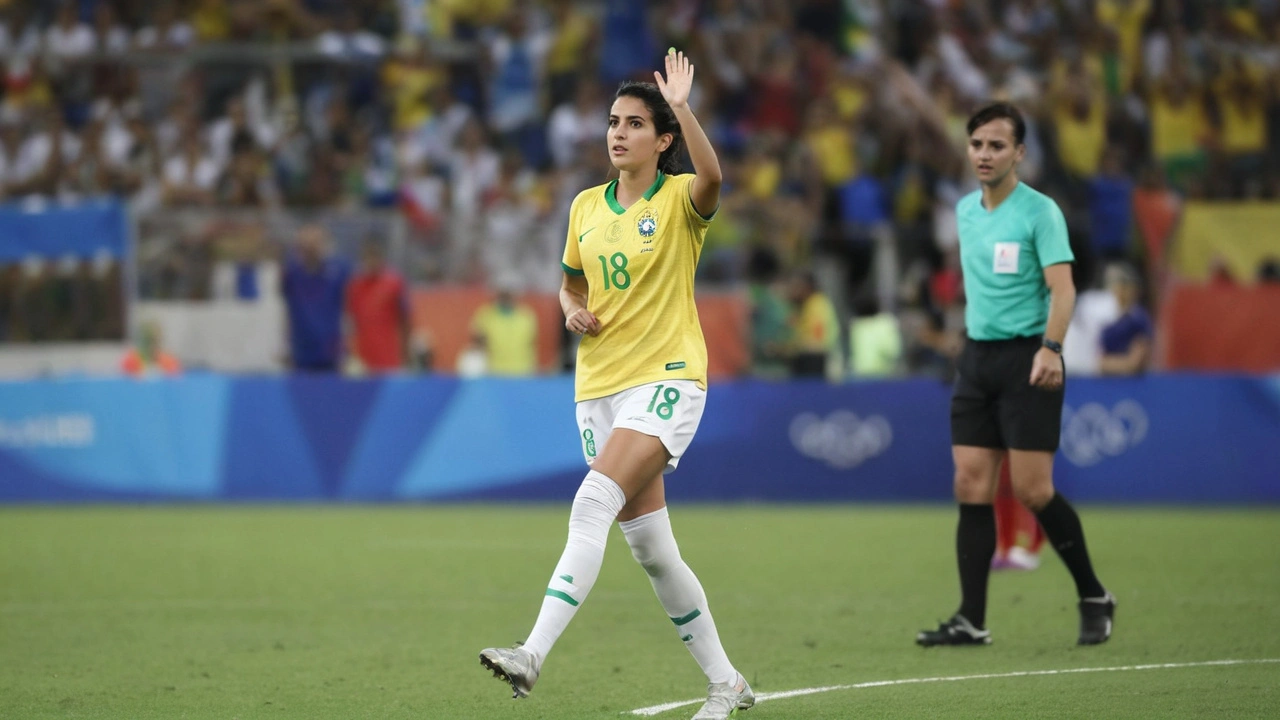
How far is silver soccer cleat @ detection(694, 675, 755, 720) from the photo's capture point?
6156 mm

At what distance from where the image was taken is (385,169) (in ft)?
69.1

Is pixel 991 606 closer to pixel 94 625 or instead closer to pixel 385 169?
pixel 94 625

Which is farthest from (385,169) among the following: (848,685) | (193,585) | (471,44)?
(848,685)

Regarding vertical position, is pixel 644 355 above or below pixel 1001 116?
below

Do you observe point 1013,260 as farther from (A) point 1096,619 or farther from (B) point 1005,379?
(A) point 1096,619

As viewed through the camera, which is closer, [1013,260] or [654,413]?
[654,413]

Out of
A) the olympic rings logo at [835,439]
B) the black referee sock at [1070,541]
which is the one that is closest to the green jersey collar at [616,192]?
the black referee sock at [1070,541]

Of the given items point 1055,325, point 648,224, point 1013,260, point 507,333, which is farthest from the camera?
point 507,333

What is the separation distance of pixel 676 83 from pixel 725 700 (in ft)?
7.20

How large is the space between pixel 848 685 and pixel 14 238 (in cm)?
1314

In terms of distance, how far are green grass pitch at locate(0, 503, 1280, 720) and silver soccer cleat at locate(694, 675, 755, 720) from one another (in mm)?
84

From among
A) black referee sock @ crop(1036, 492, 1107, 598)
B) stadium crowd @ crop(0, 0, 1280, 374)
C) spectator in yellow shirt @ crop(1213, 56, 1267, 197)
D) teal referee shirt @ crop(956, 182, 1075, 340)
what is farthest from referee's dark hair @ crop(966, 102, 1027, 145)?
spectator in yellow shirt @ crop(1213, 56, 1267, 197)

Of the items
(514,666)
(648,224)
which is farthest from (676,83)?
(514,666)

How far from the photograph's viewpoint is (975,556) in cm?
827
